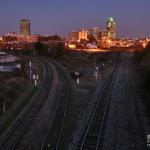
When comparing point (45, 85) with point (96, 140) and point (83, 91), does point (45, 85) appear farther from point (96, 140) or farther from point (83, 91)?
point (96, 140)

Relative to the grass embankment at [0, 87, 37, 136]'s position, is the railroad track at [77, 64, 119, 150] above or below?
below

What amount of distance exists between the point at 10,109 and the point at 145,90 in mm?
16276

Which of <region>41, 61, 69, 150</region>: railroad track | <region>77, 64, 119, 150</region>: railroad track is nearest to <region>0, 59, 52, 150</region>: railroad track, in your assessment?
<region>41, 61, 69, 150</region>: railroad track

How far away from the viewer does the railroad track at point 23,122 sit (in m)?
22.2

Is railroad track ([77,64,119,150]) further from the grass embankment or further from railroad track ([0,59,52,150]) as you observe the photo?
the grass embankment

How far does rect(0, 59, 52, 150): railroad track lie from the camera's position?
2219cm

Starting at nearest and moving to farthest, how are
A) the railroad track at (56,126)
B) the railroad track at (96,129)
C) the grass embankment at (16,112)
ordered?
the railroad track at (56,126), the railroad track at (96,129), the grass embankment at (16,112)

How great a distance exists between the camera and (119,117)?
29.7m

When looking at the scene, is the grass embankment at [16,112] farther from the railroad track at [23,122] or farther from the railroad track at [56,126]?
the railroad track at [56,126]

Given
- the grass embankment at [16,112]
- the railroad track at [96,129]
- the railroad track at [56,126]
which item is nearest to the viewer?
the railroad track at [56,126]

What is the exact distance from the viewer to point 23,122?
2714 centimetres

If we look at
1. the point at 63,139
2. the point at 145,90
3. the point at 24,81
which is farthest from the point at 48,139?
the point at 24,81

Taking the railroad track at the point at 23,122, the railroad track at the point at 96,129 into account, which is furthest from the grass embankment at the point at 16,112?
the railroad track at the point at 96,129

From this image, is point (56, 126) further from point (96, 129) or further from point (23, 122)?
point (96, 129)
